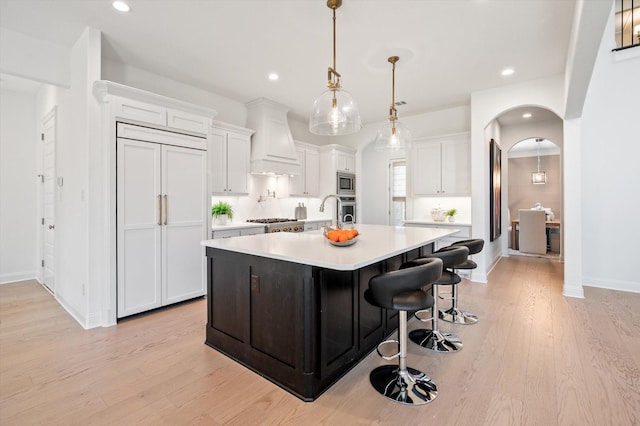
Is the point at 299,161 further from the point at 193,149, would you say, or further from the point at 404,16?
the point at 404,16

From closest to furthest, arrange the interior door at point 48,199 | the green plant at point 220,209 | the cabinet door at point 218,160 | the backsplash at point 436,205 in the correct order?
the interior door at point 48,199, the cabinet door at point 218,160, the green plant at point 220,209, the backsplash at point 436,205

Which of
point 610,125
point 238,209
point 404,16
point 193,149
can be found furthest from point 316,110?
point 610,125

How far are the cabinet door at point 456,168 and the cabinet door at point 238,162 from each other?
3.39 meters

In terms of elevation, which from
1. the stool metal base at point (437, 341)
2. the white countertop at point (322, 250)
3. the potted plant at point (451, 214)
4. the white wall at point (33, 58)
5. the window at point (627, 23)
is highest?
the window at point (627, 23)

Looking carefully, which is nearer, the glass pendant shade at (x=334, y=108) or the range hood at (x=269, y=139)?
the glass pendant shade at (x=334, y=108)

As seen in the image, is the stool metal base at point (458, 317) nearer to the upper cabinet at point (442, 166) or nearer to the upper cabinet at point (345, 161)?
the upper cabinet at point (442, 166)

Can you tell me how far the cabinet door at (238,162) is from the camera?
4500 millimetres

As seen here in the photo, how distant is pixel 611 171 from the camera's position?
4.27 m

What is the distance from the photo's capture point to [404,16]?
2736mm

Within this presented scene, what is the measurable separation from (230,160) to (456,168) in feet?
12.4

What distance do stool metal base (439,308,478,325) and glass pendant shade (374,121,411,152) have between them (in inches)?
74.5

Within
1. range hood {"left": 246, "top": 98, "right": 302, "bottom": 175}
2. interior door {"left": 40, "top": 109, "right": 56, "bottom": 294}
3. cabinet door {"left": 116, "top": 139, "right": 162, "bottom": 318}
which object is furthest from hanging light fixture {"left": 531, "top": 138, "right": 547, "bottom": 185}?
interior door {"left": 40, "top": 109, "right": 56, "bottom": 294}

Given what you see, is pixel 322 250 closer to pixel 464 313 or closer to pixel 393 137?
pixel 393 137

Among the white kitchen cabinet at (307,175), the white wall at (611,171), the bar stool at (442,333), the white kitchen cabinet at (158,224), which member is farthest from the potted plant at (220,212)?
the white wall at (611,171)
